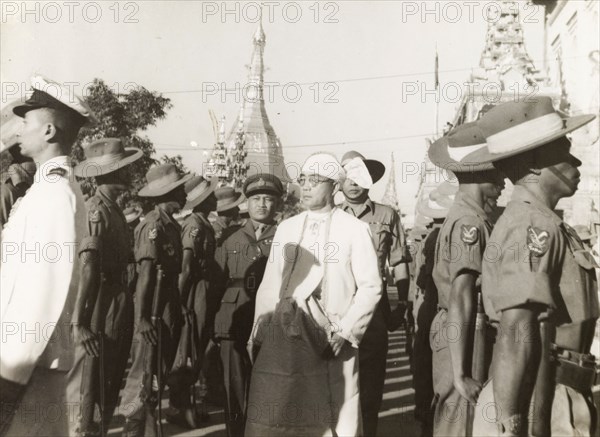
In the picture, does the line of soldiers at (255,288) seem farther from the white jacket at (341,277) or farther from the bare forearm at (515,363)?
the white jacket at (341,277)

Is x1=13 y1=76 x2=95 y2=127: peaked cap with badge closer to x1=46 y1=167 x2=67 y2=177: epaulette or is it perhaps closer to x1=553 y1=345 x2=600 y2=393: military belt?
x1=46 y1=167 x2=67 y2=177: epaulette

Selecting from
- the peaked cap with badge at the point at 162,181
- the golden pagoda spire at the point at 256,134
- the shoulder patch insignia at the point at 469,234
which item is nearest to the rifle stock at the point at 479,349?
the shoulder patch insignia at the point at 469,234

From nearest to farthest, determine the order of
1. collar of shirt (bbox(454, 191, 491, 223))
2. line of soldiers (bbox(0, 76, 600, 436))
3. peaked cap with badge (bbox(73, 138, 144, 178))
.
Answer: line of soldiers (bbox(0, 76, 600, 436))
collar of shirt (bbox(454, 191, 491, 223))
peaked cap with badge (bbox(73, 138, 144, 178))

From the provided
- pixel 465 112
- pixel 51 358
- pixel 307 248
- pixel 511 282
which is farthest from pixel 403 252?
pixel 465 112

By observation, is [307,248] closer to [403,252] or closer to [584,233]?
[403,252]

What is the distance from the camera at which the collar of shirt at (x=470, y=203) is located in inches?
175

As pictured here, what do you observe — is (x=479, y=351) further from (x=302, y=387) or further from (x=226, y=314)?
(x=226, y=314)

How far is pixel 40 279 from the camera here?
8.30 feet

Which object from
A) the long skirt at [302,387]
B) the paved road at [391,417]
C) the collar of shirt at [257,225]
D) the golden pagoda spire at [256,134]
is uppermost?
the golden pagoda spire at [256,134]

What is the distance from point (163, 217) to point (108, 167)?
0.99 meters

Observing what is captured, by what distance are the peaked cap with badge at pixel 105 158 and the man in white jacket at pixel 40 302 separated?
2449mm

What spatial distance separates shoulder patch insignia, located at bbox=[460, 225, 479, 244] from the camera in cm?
414

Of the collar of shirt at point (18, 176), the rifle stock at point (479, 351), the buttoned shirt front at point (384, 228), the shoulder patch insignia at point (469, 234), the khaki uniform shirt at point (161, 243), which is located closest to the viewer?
the rifle stock at point (479, 351)

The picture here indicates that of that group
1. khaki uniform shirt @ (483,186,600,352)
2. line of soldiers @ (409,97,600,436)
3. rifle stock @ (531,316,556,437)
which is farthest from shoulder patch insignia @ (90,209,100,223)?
rifle stock @ (531,316,556,437)
